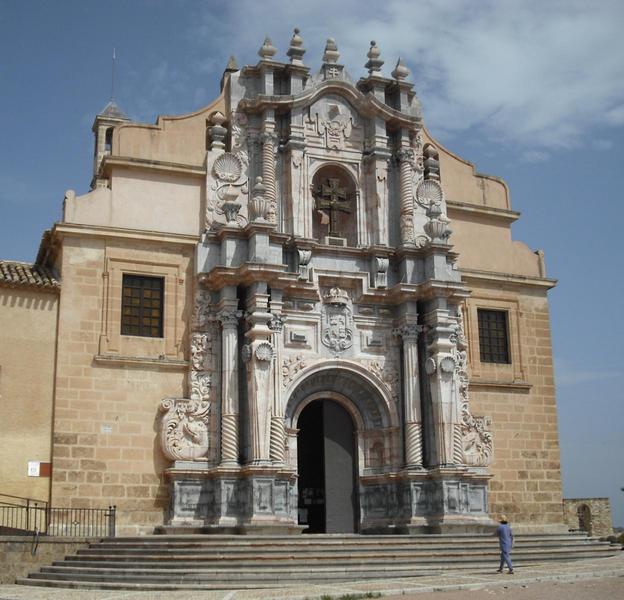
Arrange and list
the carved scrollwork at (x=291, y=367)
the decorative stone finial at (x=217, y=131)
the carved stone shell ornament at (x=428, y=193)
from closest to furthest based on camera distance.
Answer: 1. the carved scrollwork at (x=291, y=367)
2. the decorative stone finial at (x=217, y=131)
3. the carved stone shell ornament at (x=428, y=193)

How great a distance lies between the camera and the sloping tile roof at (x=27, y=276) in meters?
20.6

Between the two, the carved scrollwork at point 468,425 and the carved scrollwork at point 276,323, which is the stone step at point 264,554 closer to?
the carved scrollwork at point 468,425

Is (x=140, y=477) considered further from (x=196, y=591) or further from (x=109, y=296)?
(x=196, y=591)

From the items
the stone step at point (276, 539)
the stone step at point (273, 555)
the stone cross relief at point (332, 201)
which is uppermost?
the stone cross relief at point (332, 201)

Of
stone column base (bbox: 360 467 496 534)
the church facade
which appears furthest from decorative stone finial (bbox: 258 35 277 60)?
stone column base (bbox: 360 467 496 534)

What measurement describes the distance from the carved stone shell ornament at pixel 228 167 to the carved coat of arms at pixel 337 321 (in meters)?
3.61

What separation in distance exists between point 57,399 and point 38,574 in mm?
3830

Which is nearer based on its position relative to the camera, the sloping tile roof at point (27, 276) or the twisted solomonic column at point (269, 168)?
the sloping tile roof at point (27, 276)

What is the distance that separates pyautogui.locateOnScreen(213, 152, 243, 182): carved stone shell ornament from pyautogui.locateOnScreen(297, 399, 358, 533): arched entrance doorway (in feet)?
18.9

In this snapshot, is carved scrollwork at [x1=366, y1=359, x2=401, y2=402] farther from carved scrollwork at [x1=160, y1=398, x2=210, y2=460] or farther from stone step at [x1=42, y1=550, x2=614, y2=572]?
stone step at [x1=42, y1=550, x2=614, y2=572]

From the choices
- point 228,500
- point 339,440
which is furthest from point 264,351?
point 339,440

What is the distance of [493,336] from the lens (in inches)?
989

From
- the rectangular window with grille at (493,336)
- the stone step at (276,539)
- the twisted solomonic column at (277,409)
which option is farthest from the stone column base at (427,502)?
the rectangular window with grille at (493,336)

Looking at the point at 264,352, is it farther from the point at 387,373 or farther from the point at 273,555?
the point at 273,555
